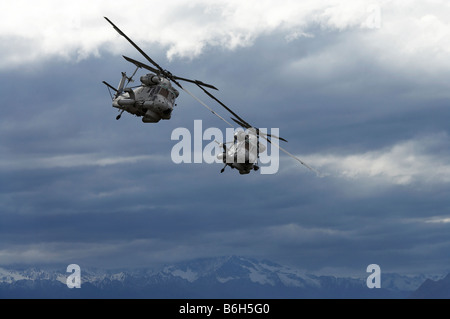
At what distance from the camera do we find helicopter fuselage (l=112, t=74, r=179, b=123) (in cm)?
11375

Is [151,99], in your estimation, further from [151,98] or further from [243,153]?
[243,153]

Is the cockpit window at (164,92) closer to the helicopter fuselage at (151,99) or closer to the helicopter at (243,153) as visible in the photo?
the helicopter fuselage at (151,99)

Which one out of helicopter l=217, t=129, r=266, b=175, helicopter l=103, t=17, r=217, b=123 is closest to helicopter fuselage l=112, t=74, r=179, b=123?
helicopter l=103, t=17, r=217, b=123

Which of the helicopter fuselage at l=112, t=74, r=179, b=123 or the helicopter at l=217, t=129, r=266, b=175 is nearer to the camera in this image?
the helicopter fuselage at l=112, t=74, r=179, b=123

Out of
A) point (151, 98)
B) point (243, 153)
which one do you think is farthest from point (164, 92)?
point (243, 153)

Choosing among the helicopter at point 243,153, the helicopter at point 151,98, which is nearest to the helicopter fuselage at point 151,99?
the helicopter at point 151,98

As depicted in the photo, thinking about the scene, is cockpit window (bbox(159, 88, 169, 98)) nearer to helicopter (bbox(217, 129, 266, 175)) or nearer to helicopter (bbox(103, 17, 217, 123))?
helicopter (bbox(103, 17, 217, 123))

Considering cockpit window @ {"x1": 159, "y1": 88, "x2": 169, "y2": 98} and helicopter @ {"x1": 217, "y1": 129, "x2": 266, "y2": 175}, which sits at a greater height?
cockpit window @ {"x1": 159, "y1": 88, "x2": 169, "y2": 98}

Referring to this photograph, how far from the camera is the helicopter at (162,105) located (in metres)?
112

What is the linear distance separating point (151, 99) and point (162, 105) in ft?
6.77

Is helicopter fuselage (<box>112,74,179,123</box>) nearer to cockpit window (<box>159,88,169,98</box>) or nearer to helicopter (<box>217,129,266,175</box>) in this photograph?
cockpit window (<box>159,88,169,98</box>)

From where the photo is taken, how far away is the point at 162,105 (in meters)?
114
